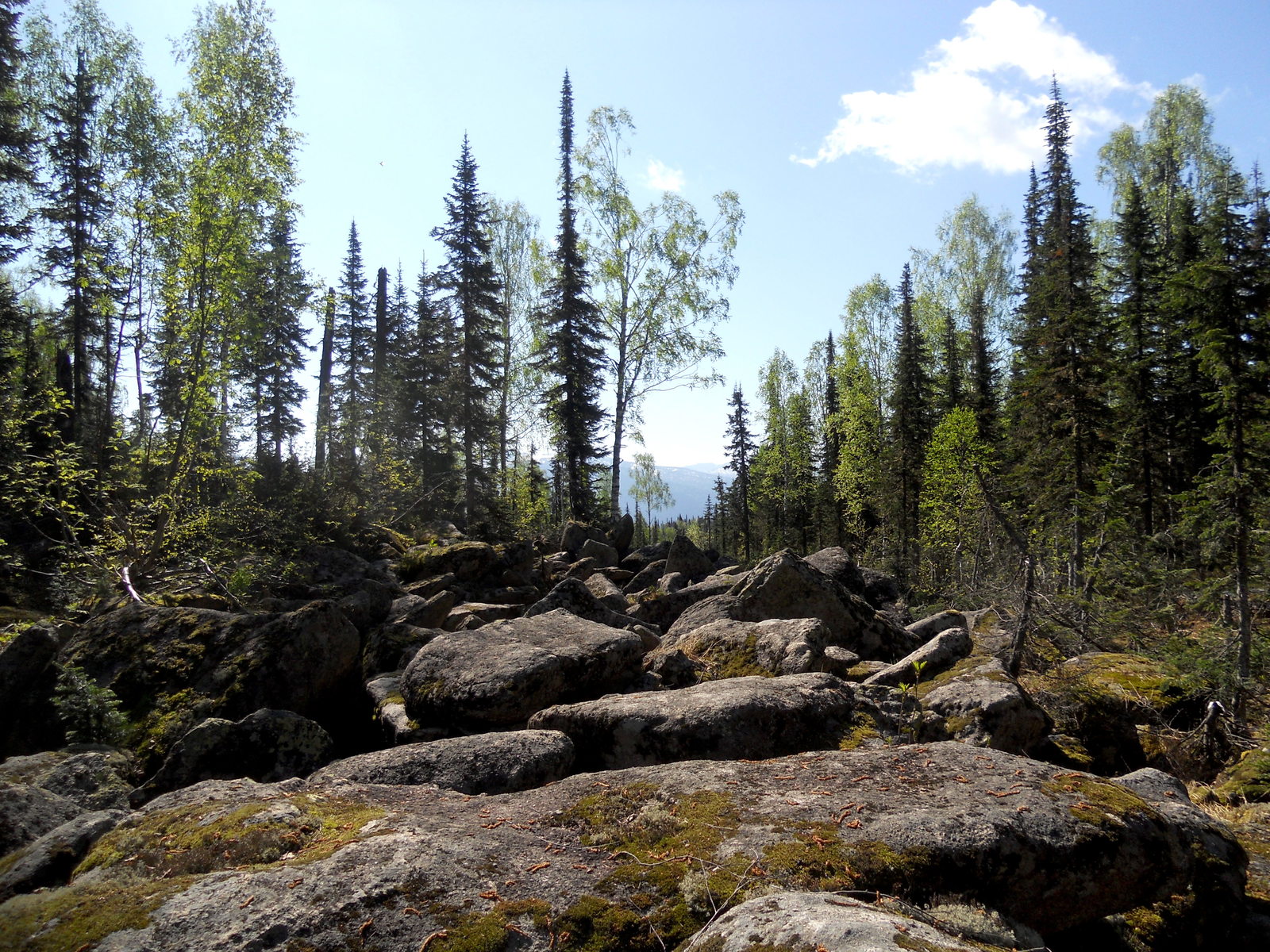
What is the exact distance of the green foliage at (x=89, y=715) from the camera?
652 cm

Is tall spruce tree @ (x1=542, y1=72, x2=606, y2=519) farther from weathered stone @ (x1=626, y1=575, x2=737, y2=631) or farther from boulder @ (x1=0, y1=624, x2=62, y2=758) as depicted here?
boulder @ (x1=0, y1=624, x2=62, y2=758)

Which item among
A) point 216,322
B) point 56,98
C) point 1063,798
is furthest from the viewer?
point 56,98

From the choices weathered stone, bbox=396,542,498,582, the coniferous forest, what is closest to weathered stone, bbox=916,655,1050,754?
the coniferous forest

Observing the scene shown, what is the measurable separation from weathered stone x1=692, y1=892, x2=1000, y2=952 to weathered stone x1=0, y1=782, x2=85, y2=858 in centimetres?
482

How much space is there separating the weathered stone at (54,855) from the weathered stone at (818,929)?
13.1 ft

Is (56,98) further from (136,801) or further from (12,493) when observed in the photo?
(136,801)

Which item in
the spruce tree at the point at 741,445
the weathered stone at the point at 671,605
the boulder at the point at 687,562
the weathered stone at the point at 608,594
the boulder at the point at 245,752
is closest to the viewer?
the boulder at the point at 245,752

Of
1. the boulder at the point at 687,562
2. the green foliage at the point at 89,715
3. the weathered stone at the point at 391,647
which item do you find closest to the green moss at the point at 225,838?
the green foliage at the point at 89,715

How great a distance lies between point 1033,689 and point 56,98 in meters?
33.8

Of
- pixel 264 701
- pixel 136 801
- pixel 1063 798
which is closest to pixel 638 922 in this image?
pixel 1063 798

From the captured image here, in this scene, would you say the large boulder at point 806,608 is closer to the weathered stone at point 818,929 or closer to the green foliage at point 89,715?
the green foliage at point 89,715

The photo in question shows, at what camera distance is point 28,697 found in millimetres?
6969

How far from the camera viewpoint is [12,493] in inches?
430

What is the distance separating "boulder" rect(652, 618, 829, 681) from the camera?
25.9 feet
